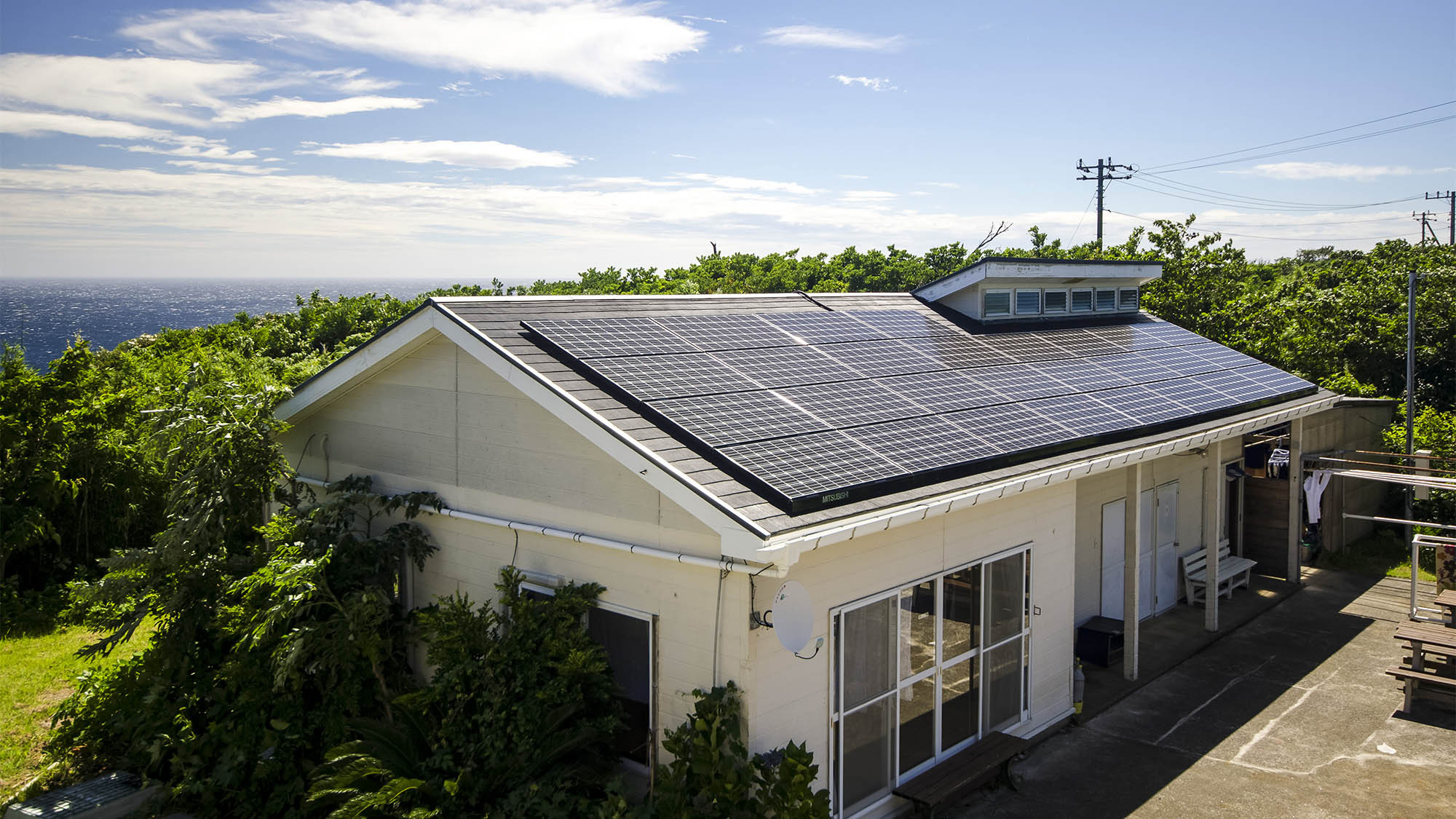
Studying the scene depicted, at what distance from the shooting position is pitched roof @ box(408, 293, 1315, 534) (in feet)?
22.9

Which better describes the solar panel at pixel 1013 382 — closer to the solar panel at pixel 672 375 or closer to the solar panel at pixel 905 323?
the solar panel at pixel 905 323

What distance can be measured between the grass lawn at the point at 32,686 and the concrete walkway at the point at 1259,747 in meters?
9.05

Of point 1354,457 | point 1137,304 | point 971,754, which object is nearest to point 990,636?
point 971,754

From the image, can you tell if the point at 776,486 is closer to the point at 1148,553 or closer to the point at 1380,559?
the point at 1148,553

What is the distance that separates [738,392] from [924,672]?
302cm

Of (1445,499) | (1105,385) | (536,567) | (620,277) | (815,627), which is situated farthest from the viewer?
(620,277)

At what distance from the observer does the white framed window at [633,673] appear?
7.52 meters

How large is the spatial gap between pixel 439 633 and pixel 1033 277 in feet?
36.8

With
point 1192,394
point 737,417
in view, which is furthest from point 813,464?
point 1192,394

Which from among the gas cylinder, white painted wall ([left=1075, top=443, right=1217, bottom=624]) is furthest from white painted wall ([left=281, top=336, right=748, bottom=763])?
white painted wall ([left=1075, top=443, right=1217, bottom=624])

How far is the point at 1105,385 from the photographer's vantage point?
12.3m

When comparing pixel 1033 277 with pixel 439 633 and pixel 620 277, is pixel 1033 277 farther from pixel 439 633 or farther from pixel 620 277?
pixel 620 277

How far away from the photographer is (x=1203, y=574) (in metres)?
15.1

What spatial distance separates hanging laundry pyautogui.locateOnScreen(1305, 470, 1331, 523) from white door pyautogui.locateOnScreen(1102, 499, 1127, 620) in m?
4.40
